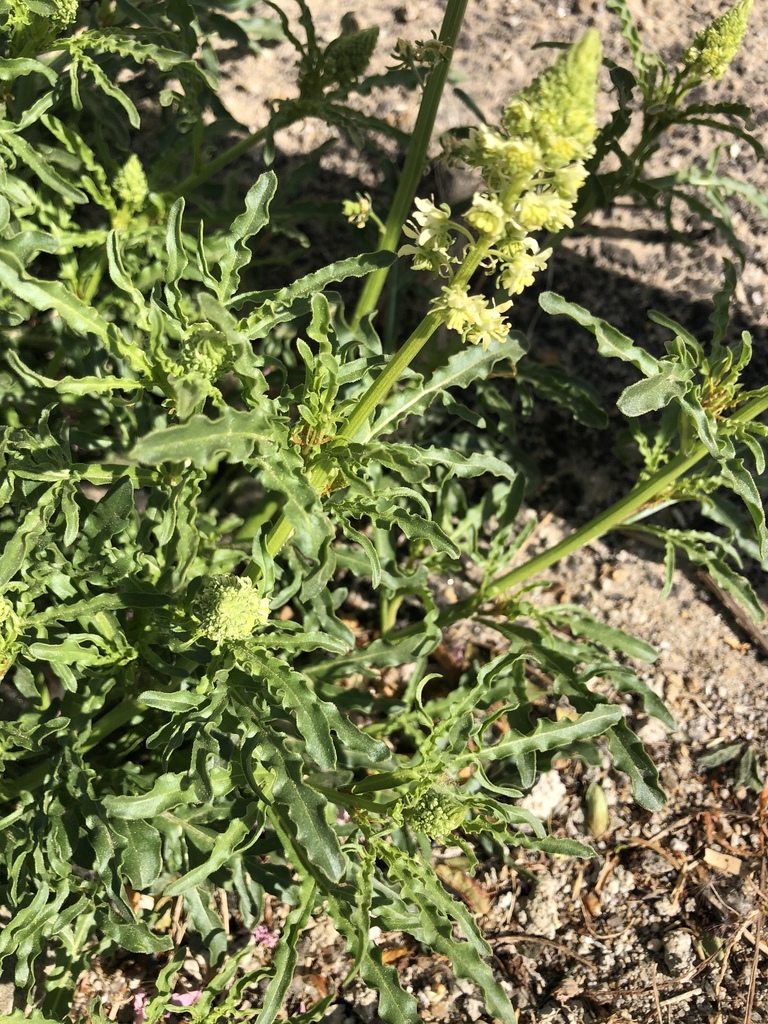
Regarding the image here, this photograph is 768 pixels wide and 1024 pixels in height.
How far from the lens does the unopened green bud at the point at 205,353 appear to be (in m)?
1.97

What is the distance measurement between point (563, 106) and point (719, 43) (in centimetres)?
132

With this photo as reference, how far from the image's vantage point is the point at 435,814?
2.22 m

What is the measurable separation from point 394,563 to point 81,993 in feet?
4.94

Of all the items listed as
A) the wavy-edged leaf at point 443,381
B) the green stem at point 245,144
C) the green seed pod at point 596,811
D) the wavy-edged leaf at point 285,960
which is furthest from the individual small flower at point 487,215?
the green seed pod at point 596,811

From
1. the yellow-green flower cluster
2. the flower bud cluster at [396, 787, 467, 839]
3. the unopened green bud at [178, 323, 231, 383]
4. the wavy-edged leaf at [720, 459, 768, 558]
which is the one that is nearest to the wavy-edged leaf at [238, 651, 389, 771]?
the flower bud cluster at [396, 787, 467, 839]

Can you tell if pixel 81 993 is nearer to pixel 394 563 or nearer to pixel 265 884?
pixel 265 884

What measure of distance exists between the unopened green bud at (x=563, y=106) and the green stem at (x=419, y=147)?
3.05ft

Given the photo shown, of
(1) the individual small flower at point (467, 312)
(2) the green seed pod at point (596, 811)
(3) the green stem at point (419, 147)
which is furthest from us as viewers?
(2) the green seed pod at point (596, 811)

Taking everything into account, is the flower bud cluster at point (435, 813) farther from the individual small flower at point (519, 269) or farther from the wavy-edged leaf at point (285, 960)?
the individual small flower at point (519, 269)

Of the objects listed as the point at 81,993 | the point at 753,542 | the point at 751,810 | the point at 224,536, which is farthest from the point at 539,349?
the point at 81,993

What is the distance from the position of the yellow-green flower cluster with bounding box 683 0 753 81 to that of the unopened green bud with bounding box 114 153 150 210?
61.2 inches

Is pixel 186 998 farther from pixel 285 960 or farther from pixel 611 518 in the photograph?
pixel 611 518

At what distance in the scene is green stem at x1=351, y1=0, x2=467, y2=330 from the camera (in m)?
2.43

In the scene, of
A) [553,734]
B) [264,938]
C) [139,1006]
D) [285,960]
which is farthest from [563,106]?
[139,1006]
